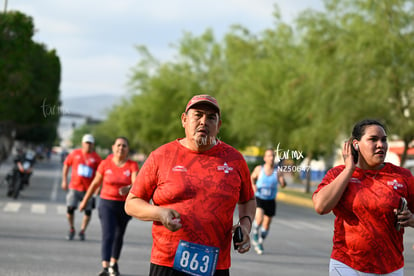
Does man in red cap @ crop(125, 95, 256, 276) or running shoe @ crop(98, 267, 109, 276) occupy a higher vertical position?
man in red cap @ crop(125, 95, 256, 276)

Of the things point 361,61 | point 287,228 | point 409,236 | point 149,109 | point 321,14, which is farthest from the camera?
point 149,109

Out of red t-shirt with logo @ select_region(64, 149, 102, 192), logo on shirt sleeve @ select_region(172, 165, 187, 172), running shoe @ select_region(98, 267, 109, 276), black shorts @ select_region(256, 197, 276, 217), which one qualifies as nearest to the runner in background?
black shorts @ select_region(256, 197, 276, 217)

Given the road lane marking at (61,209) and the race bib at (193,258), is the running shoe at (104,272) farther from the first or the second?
the road lane marking at (61,209)

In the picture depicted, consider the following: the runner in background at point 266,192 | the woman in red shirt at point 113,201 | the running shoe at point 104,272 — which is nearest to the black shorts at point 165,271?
the woman in red shirt at point 113,201

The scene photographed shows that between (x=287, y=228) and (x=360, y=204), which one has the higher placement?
(x=360, y=204)

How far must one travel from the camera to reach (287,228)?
19734 mm

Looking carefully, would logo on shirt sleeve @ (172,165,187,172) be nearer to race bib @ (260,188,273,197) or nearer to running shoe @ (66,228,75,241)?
race bib @ (260,188,273,197)

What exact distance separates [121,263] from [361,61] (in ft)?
64.0

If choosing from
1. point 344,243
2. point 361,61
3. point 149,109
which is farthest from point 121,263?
point 149,109

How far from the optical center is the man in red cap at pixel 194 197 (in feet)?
15.9

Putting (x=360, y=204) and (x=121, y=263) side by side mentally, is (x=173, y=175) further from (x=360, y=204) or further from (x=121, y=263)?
(x=121, y=263)

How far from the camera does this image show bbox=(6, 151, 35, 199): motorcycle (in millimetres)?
26141

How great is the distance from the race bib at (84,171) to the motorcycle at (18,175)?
11791 mm

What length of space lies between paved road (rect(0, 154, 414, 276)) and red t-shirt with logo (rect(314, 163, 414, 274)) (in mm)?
5732
